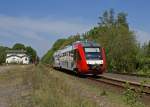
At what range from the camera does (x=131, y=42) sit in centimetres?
6425

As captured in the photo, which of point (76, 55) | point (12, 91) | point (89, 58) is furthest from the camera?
point (76, 55)

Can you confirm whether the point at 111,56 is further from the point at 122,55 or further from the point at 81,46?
→ the point at 81,46

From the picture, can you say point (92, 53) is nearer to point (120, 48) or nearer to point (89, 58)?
point (89, 58)

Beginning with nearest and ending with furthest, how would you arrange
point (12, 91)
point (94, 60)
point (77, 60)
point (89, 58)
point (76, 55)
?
point (12, 91) < point (89, 58) < point (94, 60) < point (77, 60) < point (76, 55)

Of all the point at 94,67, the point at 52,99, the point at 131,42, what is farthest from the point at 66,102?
the point at 131,42

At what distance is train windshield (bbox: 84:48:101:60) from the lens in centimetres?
3862

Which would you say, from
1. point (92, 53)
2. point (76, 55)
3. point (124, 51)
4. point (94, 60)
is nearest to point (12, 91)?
point (94, 60)

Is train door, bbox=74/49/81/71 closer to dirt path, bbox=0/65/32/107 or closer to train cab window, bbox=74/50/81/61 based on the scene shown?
train cab window, bbox=74/50/81/61

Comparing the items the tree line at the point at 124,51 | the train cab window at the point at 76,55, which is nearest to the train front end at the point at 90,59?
the train cab window at the point at 76,55

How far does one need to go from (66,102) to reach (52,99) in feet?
2.62

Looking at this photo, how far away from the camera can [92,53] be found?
3894 centimetres

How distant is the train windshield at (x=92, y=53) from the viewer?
127 feet

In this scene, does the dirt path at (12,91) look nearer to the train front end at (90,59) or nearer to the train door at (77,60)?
the train door at (77,60)

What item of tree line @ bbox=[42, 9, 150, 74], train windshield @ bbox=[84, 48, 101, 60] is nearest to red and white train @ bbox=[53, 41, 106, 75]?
train windshield @ bbox=[84, 48, 101, 60]
